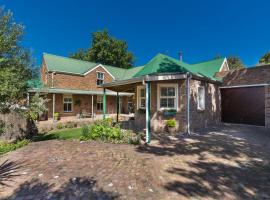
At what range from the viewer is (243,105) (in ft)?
40.5

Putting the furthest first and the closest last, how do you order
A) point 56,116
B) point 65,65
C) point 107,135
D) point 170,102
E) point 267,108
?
point 65,65, point 56,116, point 267,108, point 170,102, point 107,135

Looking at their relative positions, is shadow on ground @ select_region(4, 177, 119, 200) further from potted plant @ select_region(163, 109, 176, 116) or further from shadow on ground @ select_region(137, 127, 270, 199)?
potted plant @ select_region(163, 109, 176, 116)

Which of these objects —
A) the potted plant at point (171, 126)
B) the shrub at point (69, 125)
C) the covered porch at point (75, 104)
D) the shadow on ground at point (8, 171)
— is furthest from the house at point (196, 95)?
the covered porch at point (75, 104)

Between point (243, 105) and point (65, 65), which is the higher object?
point (65, 65)

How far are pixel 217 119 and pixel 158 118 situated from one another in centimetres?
541

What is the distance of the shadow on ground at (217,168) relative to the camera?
142 inches

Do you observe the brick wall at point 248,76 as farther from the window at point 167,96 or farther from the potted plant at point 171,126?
the potted plant at point 171,126

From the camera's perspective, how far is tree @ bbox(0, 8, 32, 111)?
6.39 metres

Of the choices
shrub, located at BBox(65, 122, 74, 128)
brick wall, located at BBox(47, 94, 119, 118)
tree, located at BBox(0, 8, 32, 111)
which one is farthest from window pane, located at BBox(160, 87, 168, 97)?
brick wall, located at BBox(47, 94, 119, 118)

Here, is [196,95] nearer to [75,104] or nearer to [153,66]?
[153,66]

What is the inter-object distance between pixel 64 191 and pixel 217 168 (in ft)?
12.5

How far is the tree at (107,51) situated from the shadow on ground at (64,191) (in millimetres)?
35339

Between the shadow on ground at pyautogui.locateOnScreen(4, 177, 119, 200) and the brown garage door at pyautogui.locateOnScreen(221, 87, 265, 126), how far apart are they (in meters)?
11.9

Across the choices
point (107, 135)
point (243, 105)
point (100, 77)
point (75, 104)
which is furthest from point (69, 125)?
point (243, 105)
